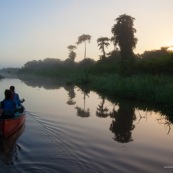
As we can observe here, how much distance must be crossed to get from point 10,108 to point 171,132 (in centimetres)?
807

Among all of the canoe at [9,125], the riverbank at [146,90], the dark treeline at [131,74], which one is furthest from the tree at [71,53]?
the canoe at [9,125]

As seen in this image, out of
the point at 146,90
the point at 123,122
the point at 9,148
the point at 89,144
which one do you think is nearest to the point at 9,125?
the point at 9,148

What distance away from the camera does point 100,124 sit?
17.8 m

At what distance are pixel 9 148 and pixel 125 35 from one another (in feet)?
162

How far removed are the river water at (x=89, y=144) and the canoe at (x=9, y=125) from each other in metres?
0.24

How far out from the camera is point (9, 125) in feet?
44.0

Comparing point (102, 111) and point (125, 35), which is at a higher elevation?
point (125, 35)

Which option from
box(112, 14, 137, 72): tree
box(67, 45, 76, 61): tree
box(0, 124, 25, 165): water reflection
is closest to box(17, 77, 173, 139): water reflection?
box(0, 124, 25, 165): water reflection

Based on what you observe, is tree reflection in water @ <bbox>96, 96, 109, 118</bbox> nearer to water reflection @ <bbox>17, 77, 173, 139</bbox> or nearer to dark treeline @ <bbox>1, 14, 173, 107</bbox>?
water reflection @ <bbox>17, 77, 173, 139</bbox>

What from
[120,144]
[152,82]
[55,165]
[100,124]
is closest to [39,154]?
[55,165]

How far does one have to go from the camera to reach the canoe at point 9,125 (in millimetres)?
12906

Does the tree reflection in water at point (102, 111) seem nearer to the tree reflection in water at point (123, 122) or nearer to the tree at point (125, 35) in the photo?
the tree reflection in water at point (123, 122)

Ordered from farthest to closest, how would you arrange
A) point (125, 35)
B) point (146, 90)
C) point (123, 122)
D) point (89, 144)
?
point (125, 35), point (146, 90), point (123, 122), point (89, 144)

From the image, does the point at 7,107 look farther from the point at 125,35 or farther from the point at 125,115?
the point at 125,35
